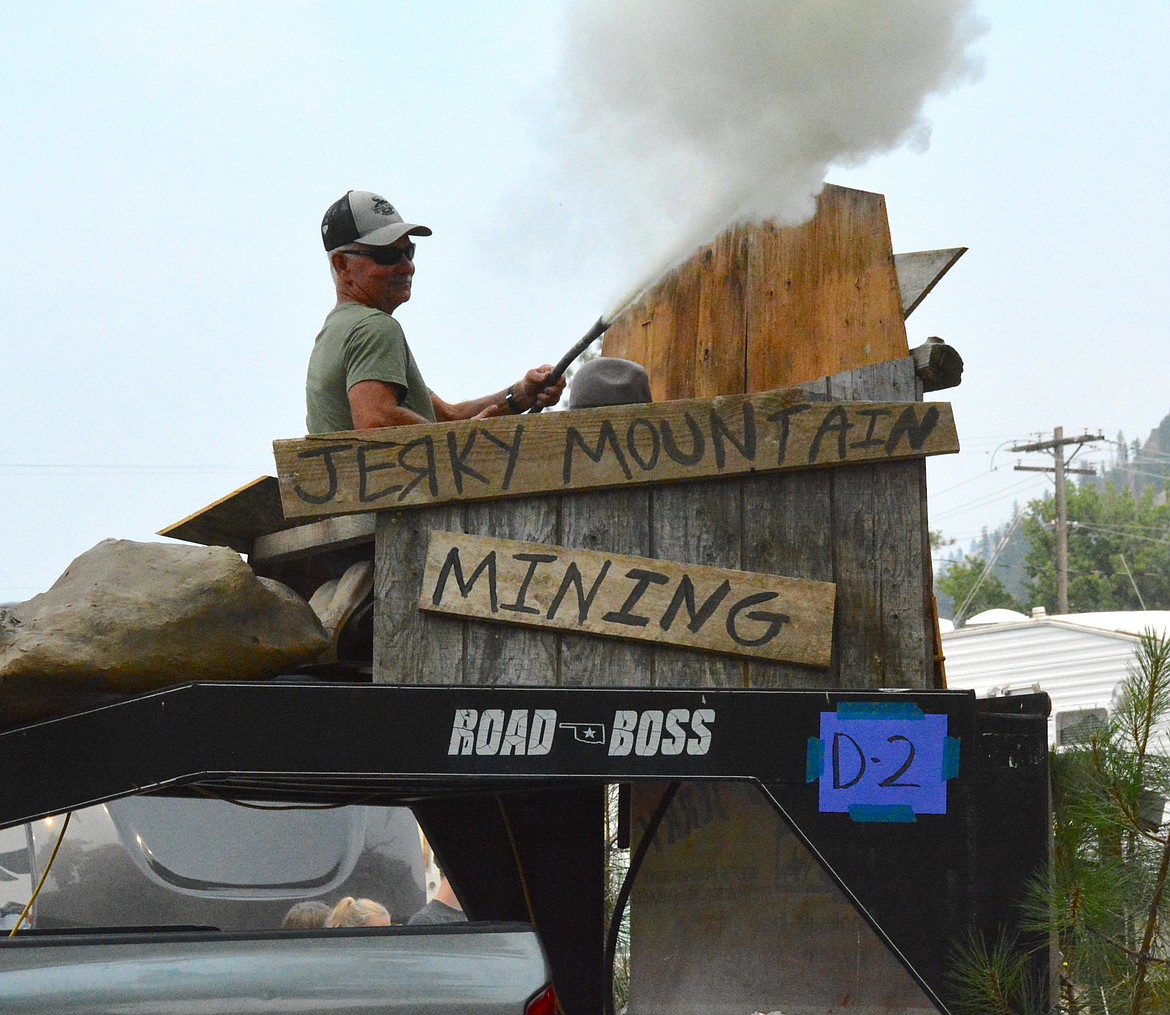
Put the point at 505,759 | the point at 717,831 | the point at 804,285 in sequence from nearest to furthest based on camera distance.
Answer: the point at 505,759
the point at 717,831
the point at 804,285

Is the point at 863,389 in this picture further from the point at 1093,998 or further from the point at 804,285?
the point at 1093,998

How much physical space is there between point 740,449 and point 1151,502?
63846mm

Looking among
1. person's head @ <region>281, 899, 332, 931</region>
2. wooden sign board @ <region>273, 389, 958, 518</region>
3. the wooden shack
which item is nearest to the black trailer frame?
the wooden shack

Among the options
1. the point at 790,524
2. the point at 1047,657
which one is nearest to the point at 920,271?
the point at 790,524

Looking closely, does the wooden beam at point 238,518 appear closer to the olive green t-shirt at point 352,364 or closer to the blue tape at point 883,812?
the olive green t-shirt at point 352,364

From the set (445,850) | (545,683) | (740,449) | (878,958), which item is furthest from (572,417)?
(445,850)

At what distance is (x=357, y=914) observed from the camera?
4.39m

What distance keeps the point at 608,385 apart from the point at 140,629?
1.20 metres

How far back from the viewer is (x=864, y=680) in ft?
8.87

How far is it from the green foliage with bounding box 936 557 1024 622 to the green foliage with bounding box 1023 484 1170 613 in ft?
5.29

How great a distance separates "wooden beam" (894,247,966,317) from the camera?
137 inches

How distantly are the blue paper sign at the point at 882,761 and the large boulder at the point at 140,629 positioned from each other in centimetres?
111

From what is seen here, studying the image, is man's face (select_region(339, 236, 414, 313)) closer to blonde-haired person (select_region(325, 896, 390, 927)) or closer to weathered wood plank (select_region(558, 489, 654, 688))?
weathered wood plank (select_region(558, 489, 654, 688))

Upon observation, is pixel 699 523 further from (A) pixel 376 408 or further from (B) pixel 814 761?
(A) pixel 376 408
